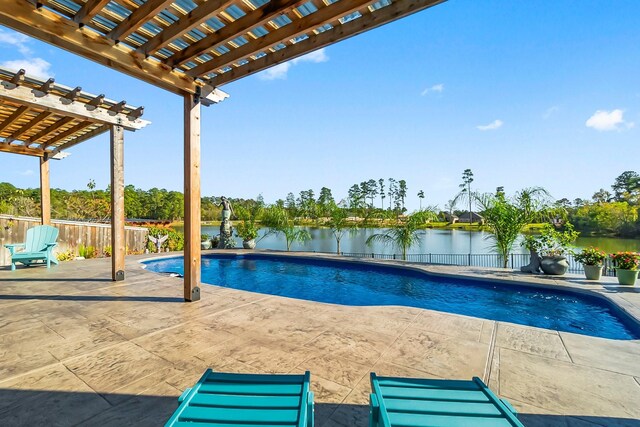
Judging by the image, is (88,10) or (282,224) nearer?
(88,10)

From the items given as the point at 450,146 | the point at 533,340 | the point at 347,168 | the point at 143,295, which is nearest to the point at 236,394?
the point at 533,340

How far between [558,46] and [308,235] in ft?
34.3

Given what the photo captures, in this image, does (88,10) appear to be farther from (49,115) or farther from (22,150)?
(22,150)

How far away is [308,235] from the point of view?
42.7 ft

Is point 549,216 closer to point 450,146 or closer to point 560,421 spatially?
point 560,421

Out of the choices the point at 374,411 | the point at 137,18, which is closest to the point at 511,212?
the point at 374,411

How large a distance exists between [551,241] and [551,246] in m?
0.13

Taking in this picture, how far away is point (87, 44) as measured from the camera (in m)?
2.99

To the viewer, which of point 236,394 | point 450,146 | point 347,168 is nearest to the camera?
point 236,394

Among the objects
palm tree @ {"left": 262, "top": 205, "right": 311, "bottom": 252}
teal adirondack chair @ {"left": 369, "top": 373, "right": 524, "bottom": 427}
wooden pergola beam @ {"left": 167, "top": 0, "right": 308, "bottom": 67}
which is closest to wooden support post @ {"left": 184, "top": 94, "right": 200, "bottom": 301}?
wooden pergola beam @ {"left": 167, "top": 0, "right": 308, "bottom": 67}

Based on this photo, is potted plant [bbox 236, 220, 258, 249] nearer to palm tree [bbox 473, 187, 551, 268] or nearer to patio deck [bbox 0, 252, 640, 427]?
patio deck [bbox 0, 252, 640, 427]

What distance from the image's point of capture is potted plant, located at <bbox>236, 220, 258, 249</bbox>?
12.1m

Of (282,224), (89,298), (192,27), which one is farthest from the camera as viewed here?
(282,224)

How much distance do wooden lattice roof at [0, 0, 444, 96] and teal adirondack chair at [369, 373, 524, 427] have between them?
2692 mm
